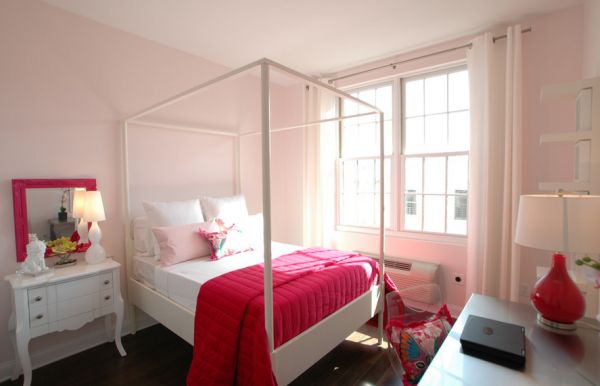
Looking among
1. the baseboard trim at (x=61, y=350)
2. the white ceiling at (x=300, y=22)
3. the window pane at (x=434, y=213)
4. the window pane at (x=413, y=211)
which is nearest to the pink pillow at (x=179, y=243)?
the baseboard trim at (x=61, y=350)

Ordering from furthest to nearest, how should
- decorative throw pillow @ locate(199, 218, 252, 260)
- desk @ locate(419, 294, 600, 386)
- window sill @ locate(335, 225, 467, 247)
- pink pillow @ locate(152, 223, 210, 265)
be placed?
window sill @ locate(335, 225, 467, 247) → decorative throw pillow @ locate(199, 218, 252, 260) → pink pillow @ locate(152, 223, 210, 265) → desk @ locate(419, 294, 600, 386)

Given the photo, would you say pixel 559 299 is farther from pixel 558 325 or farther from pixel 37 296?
pixel 37 296

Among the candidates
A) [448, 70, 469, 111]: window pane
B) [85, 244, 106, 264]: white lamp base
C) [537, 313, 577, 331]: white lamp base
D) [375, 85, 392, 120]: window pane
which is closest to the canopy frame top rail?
[375, 85, 392, 120]: window pane

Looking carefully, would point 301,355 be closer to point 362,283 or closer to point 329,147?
point 362,283

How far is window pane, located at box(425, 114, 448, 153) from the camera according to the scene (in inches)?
119

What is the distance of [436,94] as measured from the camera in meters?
3.06

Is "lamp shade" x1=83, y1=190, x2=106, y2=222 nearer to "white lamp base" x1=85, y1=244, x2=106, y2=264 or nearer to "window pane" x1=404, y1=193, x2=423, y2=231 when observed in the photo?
"white lamp base" x1=85, y1=244, x2=106, y2=264

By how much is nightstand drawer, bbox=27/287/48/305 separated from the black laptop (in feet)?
7.54

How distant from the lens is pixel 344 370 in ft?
6.73

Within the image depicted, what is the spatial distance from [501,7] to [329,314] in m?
2.58

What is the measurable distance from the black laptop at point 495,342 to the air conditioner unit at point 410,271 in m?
1.68

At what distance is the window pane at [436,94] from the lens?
9.91 ft

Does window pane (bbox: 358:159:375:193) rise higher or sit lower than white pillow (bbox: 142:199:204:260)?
higher

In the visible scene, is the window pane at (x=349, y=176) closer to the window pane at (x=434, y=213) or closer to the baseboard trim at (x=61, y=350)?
the window pane at (x=434, y=213)
